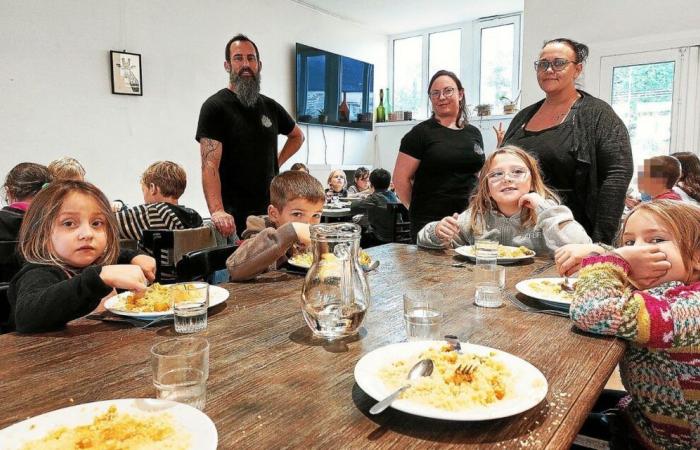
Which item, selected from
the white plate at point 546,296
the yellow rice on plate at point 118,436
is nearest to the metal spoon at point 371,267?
the white plate at point 546,296

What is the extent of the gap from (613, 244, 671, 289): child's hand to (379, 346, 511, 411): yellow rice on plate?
1.60 feet

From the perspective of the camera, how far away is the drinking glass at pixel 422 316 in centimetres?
103

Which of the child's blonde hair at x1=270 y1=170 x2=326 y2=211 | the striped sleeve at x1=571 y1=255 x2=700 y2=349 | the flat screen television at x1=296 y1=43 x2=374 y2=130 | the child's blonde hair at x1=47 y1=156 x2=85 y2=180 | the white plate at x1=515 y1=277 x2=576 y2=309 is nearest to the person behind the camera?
the striped sleeve at x1=571 y1=255 x2=700 y2=349

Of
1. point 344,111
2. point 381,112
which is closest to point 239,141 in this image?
point 344,111

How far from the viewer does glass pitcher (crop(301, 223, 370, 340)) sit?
40.9 inches

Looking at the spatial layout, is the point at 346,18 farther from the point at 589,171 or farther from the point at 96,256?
the point at 96,256

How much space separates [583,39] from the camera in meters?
4.97

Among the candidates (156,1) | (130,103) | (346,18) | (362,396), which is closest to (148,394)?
(362,396)

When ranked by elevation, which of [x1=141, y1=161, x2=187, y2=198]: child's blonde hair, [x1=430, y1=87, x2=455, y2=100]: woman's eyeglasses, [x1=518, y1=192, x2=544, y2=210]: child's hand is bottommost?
[x1=518, y1=192, x2=544, y2=210]: child's hand

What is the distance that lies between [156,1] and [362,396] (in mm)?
5309

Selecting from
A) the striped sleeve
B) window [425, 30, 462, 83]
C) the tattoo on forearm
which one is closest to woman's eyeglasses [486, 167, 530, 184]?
the striped sleeve

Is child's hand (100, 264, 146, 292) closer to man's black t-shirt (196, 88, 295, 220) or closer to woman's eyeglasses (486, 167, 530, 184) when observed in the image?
woman's eyeglasses (486, 167, 530, 184)

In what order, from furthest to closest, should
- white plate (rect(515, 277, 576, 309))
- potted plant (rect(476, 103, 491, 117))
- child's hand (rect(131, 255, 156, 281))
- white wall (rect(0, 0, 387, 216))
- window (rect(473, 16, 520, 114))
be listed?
1. window (rect(473, 16, 520, 114))
2. potted plant (rect(476, 103, 491, 117))
3. white wall (rect(0, 0, 387, 216))
4. child's hand (rect(131, 255, 156, 281))
5. white plate (rect(515, 277, 576, 309))

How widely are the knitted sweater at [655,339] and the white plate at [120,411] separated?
831 mm
